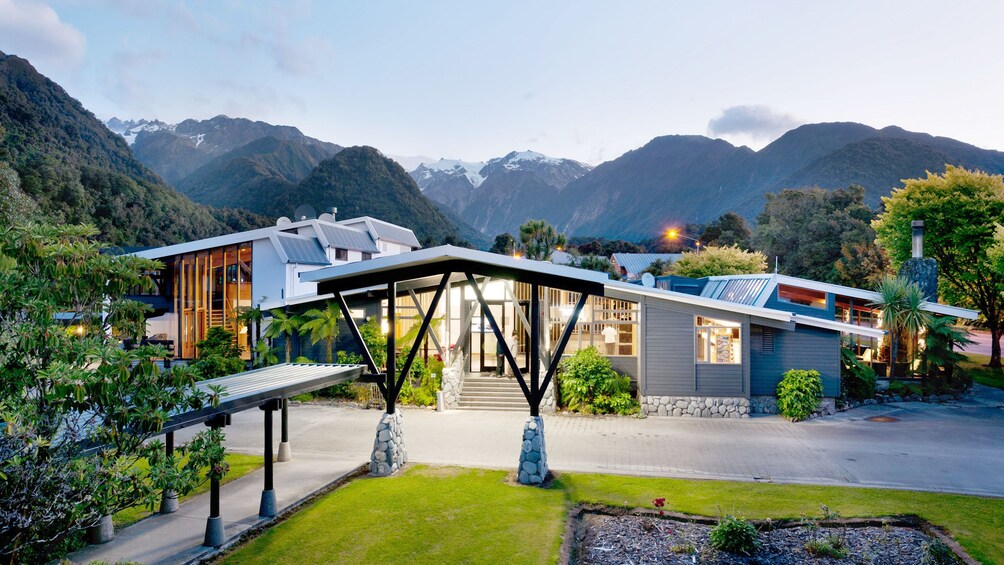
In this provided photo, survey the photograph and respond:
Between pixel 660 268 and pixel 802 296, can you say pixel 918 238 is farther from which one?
pixel 660 268

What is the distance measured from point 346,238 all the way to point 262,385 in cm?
2273

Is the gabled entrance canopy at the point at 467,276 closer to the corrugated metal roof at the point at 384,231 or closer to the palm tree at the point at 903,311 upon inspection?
the palm tree at the point at 903,311

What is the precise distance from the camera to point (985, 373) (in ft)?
73.7

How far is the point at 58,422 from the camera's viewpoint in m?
4.52

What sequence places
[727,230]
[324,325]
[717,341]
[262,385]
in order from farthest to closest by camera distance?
[727,230], [324,325], [717,341], [262,385]

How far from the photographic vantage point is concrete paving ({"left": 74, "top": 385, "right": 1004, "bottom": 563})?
9283mm

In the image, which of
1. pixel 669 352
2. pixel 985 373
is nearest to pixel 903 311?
pixel 985 373

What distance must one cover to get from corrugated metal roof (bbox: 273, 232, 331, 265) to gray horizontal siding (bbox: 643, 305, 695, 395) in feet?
49.7

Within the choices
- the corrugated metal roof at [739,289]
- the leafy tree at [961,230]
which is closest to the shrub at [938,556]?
the corrugated metal roof at [739,289]

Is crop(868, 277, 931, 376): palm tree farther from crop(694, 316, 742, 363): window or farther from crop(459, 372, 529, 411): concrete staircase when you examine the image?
crop(459, 372, 529, 411): concrete staircase

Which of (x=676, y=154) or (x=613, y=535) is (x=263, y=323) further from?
(x=676, y=154)

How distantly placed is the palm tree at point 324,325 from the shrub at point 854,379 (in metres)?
16.0

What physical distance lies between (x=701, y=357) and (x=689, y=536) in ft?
29.9

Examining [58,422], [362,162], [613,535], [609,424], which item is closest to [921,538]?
[613,535]
